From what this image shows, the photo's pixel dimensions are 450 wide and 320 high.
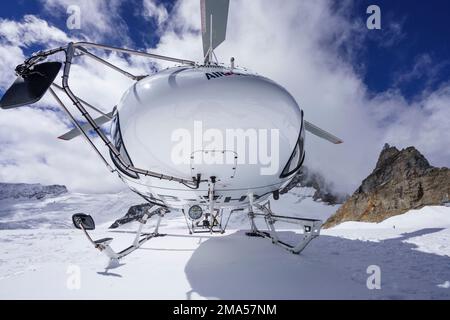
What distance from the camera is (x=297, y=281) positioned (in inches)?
173

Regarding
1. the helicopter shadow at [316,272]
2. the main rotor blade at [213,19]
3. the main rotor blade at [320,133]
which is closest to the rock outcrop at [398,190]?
the main rotor blade at [320,133]

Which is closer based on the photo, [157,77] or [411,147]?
[157,77]

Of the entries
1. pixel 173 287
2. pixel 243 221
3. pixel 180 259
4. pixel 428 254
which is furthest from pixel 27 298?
pixel 243 221

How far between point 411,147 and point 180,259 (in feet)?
192

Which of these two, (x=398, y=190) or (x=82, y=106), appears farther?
(x=398, y=190)

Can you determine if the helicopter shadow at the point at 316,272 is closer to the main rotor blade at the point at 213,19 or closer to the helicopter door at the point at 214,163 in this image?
the helicopter door at the point at 214,163

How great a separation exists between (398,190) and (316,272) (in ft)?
148

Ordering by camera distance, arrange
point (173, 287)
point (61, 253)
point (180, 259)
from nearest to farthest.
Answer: point (173, 287)
point (180, 259)
point (61, 253)

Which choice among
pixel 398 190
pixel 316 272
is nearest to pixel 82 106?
pixel 316 272

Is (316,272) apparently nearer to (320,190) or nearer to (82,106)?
(82,106)

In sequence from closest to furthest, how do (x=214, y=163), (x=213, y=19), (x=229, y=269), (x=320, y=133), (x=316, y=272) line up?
(x=214, y=163) < (x=316, y=272) < (x=229, y=269) < (x=213, y=19) < (x=320, y=133)

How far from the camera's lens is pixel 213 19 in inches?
257
